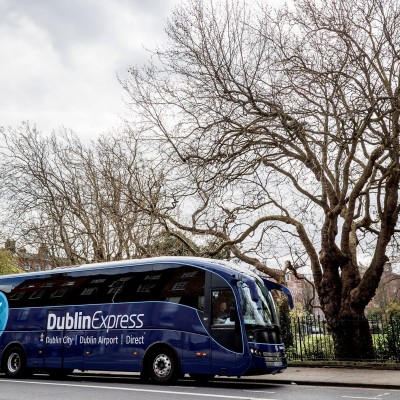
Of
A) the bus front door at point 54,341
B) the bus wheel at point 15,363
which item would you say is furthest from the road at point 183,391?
the bus wheel at point 15,363

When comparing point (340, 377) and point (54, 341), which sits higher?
point (54, 341)

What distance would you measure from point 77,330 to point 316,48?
10.9m

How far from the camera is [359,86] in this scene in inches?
615

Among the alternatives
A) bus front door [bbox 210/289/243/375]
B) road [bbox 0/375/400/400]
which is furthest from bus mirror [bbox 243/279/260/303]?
road [bbox 0/375/400/400]

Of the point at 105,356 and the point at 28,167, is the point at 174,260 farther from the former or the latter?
the point at 28,167

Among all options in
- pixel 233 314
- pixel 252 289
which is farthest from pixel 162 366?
pixel 252 289

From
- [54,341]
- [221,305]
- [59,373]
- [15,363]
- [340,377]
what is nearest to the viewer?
[221,305]

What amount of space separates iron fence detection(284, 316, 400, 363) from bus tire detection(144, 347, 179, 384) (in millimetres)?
7101

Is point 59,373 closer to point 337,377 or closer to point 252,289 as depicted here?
point 252,289

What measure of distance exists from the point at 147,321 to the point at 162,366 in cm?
126

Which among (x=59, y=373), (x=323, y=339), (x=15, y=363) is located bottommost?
(x=59, y=373)

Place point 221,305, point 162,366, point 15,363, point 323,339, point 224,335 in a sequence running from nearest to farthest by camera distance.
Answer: point 224,335 < point 221,305 < point 162,366 < point 15,363 < point 323,339

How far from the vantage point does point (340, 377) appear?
15.1 m

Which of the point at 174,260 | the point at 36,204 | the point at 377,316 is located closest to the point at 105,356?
the point at 174,260
